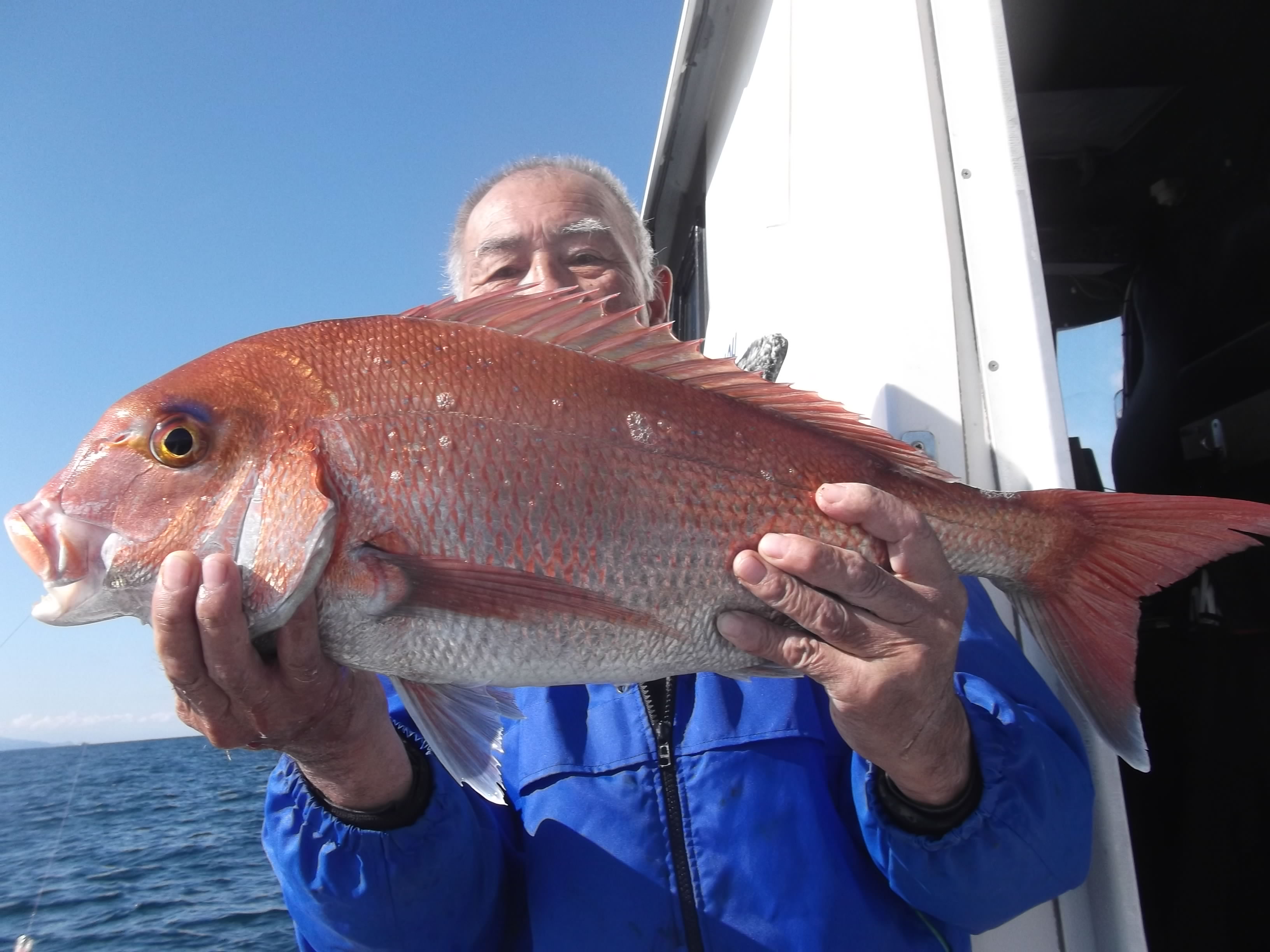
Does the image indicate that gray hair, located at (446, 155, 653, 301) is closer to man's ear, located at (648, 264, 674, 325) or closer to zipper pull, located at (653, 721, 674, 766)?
man's ear, located at (648, 264, 674, 325)

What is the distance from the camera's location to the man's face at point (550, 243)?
8.06ft

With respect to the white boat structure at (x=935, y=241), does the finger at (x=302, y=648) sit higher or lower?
lower

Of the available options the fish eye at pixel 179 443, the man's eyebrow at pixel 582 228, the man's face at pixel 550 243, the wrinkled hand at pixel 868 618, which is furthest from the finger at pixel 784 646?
the man's eyebrow at pixel 582 228

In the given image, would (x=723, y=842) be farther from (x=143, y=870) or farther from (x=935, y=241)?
(x=143, y=870)

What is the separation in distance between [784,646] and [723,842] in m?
0.50

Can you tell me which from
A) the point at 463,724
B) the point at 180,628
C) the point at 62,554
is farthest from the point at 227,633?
the point at 463,724

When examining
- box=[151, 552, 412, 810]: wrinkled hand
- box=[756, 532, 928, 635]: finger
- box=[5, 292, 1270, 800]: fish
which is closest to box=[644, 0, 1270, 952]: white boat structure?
box=[5, 292, 1270, 800]: fish

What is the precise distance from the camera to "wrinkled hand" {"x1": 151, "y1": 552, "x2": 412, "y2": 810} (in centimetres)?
113

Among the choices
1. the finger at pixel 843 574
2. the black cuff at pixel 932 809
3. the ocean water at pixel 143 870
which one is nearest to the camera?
the finger at pixel 843 574

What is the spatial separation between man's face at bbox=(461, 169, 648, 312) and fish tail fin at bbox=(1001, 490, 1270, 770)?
152cm

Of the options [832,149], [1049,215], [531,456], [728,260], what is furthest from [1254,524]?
[1049,215]

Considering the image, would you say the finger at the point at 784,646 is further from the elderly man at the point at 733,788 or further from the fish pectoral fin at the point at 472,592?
the fish pectoral fin at the point at 472,592

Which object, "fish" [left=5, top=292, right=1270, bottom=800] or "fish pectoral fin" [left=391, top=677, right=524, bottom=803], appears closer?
"fish" [left=5, top=292, right=1270, bottom=800]

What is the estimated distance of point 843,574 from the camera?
1253 millimetres
